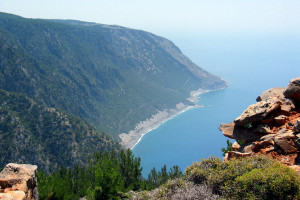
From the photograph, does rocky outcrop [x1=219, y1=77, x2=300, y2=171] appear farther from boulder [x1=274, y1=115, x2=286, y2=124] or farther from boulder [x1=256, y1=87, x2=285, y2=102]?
boulder [x1=256, y1=87, x2=285, y2=102]

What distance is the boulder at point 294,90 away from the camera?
50.8 ft

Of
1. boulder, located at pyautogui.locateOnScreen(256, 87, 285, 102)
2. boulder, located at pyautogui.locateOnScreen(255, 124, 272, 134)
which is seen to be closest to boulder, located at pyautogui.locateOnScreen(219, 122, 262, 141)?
boulder, located at pyautogui.locateOnScreen(255, 124, 272, 134)

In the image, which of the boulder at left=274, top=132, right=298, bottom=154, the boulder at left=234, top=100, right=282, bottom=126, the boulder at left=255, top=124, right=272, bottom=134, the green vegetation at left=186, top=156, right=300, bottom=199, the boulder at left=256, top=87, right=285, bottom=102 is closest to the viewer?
the green vegetation at left=186, top=156, right=300, bottom=199

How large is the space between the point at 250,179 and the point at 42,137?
4107 inches

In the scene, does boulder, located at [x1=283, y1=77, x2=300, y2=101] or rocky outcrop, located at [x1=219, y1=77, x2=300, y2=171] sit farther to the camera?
boulder, located at [x1=283, y1=77, x2=300, y2=101]

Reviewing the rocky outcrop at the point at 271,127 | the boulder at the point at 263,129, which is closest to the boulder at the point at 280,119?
the rocky outcrop at the point at 271,127

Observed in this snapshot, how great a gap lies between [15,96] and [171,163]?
296 feet

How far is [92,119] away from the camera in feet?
581

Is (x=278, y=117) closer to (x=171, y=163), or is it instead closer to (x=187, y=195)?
(x=187, y=195)

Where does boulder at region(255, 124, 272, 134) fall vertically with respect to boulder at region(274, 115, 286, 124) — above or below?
below

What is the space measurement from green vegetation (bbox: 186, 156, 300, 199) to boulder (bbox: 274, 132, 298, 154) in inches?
64.2

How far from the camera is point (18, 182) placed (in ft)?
32.2

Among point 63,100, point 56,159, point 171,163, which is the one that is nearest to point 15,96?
point 56,159

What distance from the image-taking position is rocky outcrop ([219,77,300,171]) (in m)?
13.0
